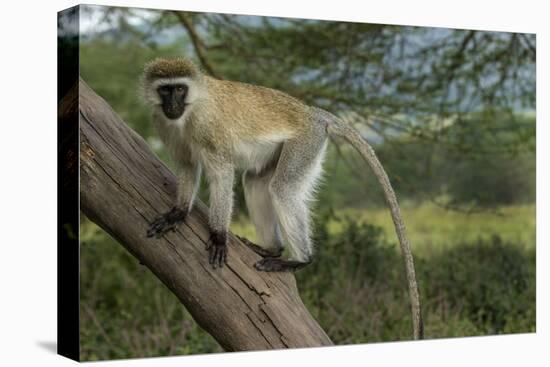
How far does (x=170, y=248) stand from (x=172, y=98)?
3.38ft

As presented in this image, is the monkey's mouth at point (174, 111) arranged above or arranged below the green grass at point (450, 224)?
above

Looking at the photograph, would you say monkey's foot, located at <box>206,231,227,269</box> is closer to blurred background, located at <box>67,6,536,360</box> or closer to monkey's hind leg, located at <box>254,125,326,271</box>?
monkey's hind leg, located at <box>254,125,326,271</box>

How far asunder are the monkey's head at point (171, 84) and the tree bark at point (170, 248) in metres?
0.35

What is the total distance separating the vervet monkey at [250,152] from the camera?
20.3 feet

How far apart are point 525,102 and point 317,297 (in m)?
3.01

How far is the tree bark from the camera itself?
6094mm

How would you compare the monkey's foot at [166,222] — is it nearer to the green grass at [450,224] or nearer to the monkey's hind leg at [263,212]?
the monkey's hind leg at [263,212]

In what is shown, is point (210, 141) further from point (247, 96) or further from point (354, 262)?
point (354, 262)

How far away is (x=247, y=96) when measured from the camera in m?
6.68

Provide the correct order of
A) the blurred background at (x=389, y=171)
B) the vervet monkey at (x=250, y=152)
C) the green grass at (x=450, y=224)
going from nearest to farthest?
the vervet monkey at (x=250, y=152) < the blurred background at (x=389, y=171) < the green grass at (x=450, y=224)

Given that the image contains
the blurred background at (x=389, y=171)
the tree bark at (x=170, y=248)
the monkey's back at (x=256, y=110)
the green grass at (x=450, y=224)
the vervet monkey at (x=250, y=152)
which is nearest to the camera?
the tree bark at (x=170, y=248)

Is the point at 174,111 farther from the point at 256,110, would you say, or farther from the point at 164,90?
the point at 256,110

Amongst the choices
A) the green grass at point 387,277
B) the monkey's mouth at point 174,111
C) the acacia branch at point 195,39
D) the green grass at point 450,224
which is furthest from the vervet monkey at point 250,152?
the green grass at point 450,224

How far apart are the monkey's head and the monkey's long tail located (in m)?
1.19
